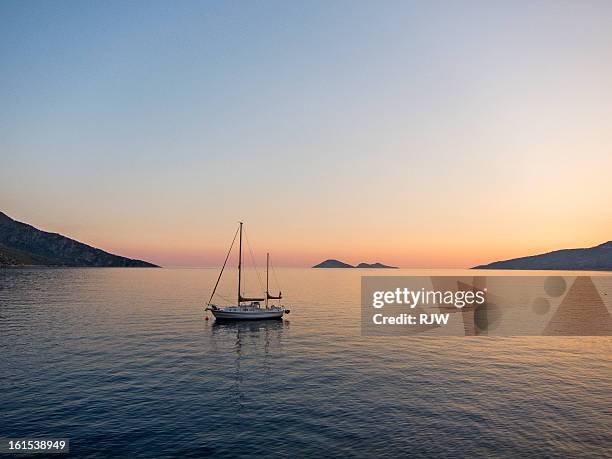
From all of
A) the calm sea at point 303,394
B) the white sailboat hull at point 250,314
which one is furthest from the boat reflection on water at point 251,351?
the white sailboat hull at point 250,314

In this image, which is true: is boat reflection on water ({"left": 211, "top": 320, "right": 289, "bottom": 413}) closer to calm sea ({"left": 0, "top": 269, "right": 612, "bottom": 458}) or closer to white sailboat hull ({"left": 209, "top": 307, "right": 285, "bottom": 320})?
calm sea ({"left": 0, "top": 269, "right": 612, "bottom": 458})

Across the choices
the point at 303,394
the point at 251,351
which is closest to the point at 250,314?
Answer: the point at 251,351

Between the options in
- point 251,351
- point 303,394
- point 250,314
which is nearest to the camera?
point 303,394

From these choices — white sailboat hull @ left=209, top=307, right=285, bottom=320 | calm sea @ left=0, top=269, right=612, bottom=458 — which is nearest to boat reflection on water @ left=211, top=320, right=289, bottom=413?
calm sea @ left=0, top=269, right=612, bottom=458

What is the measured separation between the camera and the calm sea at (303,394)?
2850 centimetres

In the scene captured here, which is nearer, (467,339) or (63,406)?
(63,406)

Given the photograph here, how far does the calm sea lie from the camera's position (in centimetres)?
2850

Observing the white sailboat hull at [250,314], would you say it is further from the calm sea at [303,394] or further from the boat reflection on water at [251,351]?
the calm sea at [303,394]

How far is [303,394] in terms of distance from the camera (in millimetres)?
38844

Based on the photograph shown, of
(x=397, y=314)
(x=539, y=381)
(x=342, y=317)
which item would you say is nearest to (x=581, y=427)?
(x=539, y=381)

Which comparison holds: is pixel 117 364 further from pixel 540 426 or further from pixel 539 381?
pixel 539 381

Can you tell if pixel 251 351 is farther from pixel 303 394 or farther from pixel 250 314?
pixel 250 314

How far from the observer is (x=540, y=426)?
1265 inches

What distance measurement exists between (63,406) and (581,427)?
43.9 metres
